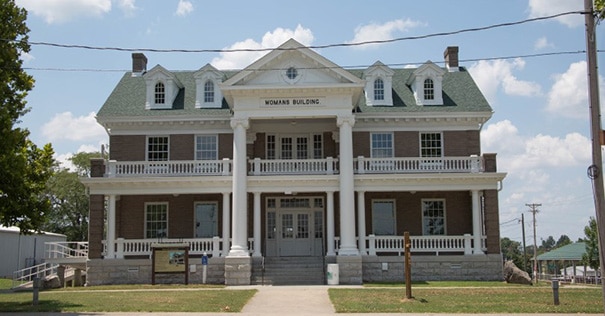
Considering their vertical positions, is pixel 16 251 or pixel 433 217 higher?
pixel 433 217

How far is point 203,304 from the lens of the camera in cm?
2081

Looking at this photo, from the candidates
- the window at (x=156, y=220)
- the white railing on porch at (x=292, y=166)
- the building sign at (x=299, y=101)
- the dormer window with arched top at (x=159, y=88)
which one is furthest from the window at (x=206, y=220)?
the building sign at (x=299, y=101)

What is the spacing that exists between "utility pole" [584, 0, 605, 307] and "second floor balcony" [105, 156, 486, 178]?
16562 millimetres

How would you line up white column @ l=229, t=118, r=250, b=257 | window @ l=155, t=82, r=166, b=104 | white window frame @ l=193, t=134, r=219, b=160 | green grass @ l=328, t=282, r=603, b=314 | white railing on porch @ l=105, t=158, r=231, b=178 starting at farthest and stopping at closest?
window @ l=155, t=82, r=166, b=104 < white window frame @ l=193, t=134, r=219, b=160 < white railing on porch @ l=105, t=158, r=231, b=178 < white column @ l=229, t=118, r=250, b=257 < green grass @ l=328, t=282, r=603, b=314

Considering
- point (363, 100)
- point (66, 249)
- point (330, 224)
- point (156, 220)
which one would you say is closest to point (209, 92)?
point (156, 220)

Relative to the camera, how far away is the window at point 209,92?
1395 inches

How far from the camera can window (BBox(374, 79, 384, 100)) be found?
35031 mm

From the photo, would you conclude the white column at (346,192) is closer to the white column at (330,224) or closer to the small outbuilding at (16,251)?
the white column at (330,224)

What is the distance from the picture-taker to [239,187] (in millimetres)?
30891

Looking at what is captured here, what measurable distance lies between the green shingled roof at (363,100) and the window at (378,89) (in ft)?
2.32

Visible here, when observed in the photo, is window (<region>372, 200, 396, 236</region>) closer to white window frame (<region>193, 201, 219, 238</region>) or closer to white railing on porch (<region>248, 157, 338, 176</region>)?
white railing on porch (<region>248, 157, 338, 176</region>)

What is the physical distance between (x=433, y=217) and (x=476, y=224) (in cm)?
296

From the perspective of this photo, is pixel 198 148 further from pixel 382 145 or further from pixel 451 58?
pixel 451 58

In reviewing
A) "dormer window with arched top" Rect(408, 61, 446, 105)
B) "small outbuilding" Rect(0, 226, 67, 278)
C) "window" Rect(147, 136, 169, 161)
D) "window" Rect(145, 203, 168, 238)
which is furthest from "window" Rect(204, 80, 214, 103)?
"small outbuilding" Rect(0, 226, 67, 278)
